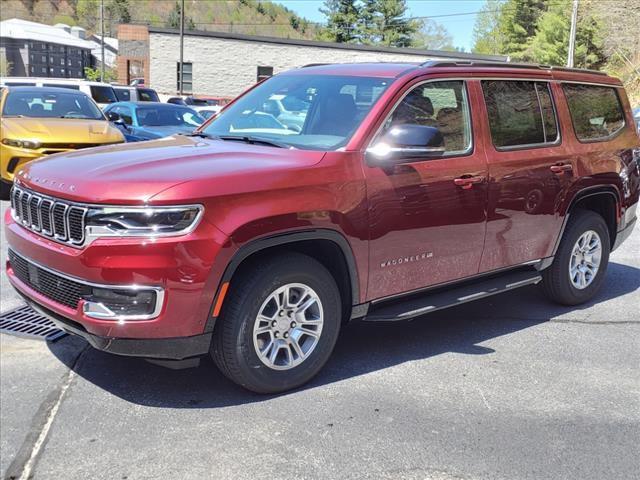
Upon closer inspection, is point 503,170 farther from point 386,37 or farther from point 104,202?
point 386,37

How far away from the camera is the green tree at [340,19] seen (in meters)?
62.5

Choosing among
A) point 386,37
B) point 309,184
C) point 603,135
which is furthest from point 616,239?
point 386,37

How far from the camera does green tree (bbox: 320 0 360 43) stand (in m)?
62.5

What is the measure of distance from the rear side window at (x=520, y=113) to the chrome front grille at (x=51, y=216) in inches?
114

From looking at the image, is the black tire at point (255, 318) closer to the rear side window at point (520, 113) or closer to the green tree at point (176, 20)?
the rear side window at point (520, 113)

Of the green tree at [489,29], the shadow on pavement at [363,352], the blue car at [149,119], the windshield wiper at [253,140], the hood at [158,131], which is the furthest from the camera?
the green tree at [489,29]

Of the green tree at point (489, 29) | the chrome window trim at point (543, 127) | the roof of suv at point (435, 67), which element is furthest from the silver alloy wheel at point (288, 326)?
the green tree at point (489, 29)

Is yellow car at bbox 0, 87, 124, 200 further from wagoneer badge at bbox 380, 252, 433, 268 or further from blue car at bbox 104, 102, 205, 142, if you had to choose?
wagoneer badge at bbox 380, 252, 433, 268

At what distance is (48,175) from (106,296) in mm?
896

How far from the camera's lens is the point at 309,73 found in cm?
494

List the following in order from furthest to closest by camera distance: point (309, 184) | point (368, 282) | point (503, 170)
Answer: point (503, 170)
point (368, 282)
point (309, 184)

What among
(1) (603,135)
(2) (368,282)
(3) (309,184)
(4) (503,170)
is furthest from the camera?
(1) (603,135)

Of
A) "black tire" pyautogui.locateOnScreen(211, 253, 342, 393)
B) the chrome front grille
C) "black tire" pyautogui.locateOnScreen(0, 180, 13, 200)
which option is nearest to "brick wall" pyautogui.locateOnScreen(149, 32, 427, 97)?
"black tire" pyautogui.locateOnScreen(0, 180, 13, 200)

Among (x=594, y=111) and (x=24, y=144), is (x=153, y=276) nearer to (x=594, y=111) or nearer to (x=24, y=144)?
(x=594, y=111)
